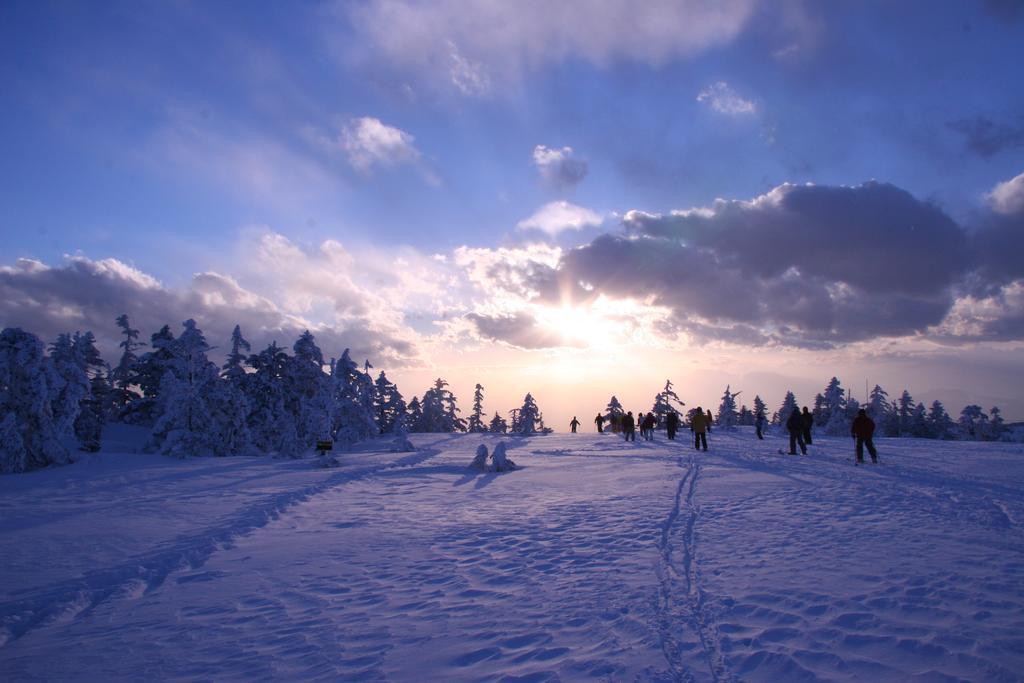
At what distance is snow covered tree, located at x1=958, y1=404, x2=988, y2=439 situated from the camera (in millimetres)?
63741

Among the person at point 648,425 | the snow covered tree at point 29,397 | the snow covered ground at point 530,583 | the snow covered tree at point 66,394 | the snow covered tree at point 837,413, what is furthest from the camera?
the snow covered tree at point 837,413

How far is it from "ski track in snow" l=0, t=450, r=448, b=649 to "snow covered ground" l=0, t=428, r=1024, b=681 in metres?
0.04

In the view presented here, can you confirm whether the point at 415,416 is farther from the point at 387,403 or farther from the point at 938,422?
the point at 938,422

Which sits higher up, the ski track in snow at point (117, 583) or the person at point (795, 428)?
the person at point (795, 428)

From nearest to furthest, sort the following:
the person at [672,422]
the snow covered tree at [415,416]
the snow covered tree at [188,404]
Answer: the snow covered tree at [188,404] < the person at [672,422] < the snow covered tree at [415,416]

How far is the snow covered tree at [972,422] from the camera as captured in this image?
63741 mm

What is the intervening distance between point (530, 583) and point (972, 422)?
84.2m

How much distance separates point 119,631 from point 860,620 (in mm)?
9202

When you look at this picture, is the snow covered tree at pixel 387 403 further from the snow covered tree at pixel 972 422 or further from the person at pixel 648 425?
the snow covered tree at pixel 972 422

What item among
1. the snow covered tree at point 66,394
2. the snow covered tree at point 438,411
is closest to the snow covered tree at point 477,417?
the snow covered tree at point 438,411

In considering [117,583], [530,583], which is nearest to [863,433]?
[530,583]

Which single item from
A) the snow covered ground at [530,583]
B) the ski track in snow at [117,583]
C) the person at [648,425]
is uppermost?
the person at [648,425]

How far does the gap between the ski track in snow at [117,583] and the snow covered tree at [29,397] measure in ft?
61.3

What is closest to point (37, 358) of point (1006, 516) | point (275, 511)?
point (275, 511)
